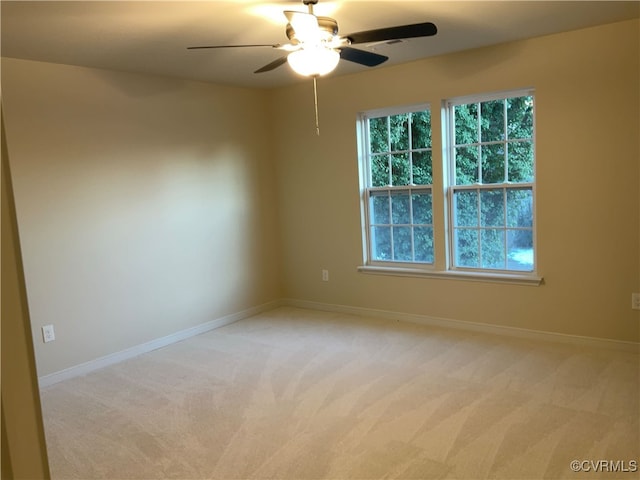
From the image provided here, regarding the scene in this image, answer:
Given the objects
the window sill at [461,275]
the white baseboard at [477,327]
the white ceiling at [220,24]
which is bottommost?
the white baseboard at [477,327]

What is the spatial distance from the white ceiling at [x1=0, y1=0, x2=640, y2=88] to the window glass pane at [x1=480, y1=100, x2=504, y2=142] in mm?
508

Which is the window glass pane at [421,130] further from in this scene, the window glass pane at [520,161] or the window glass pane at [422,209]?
the window glass pane at [520,161]

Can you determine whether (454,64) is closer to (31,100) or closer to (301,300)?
(301,300)

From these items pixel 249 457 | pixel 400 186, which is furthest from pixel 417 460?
pixel 400 186

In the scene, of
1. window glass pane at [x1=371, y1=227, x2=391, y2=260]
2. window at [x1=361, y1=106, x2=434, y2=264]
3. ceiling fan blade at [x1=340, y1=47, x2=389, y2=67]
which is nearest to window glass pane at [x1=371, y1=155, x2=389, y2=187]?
window at [x1=361, y1=106, x2=434, y2=264]

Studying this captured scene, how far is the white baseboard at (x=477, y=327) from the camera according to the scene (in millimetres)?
3744

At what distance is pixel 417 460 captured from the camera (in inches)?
96.1

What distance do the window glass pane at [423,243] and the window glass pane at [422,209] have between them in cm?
7

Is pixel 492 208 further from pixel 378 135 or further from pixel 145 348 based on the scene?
pixel 145 348

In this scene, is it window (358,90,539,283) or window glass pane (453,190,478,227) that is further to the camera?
window glass pane (453,190,478,227)

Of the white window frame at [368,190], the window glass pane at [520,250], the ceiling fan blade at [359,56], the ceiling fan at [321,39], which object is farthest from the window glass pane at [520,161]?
the ceiling fan at [321,39]

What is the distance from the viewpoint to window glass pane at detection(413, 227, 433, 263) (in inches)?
181

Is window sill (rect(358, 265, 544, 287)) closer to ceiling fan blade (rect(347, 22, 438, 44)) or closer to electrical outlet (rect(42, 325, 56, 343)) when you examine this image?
ceiling fan blade (rect(347, 22, 438, 44))

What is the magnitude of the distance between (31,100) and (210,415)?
2571 mm
